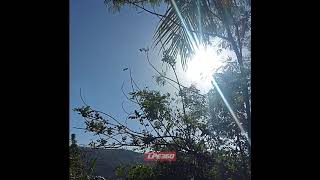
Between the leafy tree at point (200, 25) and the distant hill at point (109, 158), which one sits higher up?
the leafy tree at point (200, 25)

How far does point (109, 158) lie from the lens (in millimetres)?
4703

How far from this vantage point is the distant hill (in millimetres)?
4449

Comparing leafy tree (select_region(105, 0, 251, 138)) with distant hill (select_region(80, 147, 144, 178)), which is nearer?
leafy tree (select_region(105, 0, 251, 138))

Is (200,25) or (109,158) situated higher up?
(200,25)

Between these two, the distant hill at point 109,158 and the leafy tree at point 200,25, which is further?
the distant hill at point 109,158

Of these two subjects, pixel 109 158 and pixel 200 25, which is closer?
pixel 200 25

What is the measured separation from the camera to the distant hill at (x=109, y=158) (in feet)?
14.6
